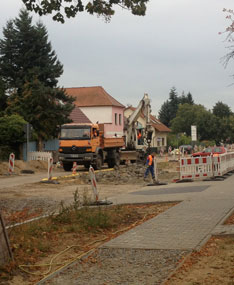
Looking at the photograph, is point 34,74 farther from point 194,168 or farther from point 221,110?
point 221,110

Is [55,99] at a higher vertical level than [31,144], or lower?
higher

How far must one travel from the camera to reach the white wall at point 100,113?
57.6 meters

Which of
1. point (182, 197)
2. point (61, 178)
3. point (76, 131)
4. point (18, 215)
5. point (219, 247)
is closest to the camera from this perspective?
point (219, 247)

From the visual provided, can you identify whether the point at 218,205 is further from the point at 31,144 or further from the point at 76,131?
the point at 31,144

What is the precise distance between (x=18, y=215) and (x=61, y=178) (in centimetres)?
1321

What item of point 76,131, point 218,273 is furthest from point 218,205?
point 76,131

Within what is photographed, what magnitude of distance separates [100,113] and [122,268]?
52.0 metres

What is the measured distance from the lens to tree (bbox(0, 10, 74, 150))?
35.8 metres

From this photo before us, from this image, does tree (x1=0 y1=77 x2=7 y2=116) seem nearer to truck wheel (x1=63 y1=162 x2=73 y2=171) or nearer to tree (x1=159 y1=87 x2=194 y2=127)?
truck wheel (x1=63 y1=162 x2=73 y2=171)

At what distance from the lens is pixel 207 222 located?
949 cm

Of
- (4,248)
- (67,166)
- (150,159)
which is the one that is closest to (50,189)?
(150,159)

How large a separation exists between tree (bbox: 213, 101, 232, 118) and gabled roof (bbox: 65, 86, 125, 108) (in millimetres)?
55271

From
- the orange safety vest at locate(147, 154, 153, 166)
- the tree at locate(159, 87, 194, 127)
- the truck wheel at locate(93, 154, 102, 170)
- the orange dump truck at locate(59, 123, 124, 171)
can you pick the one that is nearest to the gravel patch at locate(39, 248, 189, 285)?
the orange safety vest at locate(147, 154, 153, 166)

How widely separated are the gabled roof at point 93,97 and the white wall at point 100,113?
21.2 inches
